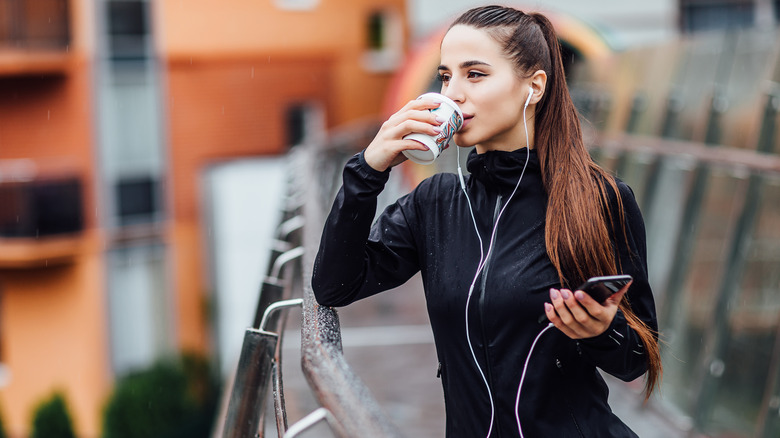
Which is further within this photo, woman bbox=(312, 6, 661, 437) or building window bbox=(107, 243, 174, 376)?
building window bbox=(107, 243, 174, 376)

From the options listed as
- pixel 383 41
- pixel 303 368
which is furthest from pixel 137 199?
pixel 303 368

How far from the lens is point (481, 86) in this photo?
2266 mm

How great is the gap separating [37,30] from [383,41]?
25.3 feet

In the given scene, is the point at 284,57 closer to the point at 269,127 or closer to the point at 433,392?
the point at 269,127

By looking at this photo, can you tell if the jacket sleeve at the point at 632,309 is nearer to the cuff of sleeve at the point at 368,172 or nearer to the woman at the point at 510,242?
the woman at the point at 510,242

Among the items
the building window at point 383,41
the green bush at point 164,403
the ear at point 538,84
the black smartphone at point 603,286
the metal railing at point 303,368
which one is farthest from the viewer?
the building window at point 383,41

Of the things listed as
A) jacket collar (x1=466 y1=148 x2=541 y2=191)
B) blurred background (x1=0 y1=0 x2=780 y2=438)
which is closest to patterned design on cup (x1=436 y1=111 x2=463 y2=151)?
jacket collar (x1=466 y1=148 x2=541 y2=191)

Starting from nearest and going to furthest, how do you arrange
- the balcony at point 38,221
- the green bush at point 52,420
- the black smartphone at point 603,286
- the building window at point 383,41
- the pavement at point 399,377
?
the black smartphone at point 603,286
the pavement at point 399,377
the green bush at point 52,420
the balcony at point 38,221
the building window at point 383,41

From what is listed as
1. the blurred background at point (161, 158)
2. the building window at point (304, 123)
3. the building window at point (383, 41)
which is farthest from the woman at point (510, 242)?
the building window at point (383, 41)

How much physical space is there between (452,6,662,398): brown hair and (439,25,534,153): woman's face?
0.09 feet

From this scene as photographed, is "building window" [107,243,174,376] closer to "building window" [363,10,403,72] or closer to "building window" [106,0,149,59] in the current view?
"building window" [106,0,149,59]

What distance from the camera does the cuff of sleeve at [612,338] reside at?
6.84ft

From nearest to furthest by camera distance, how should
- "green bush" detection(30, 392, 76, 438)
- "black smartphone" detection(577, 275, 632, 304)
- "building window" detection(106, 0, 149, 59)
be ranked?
1. "black smartphone" detection(577, 275, 632, 304)
2. "green bush" detection(30, 392, 76, 438)
3. "building window" detection(106, 0, 149, 59)

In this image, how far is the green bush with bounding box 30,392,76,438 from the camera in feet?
54.2
